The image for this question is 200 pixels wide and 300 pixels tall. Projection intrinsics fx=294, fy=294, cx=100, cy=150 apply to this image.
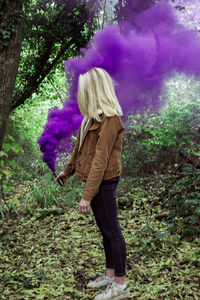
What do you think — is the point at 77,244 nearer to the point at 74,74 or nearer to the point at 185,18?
the point at 74,74

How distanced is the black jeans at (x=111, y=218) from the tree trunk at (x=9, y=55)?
128 centimetres

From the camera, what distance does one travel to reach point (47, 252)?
293 centimetres

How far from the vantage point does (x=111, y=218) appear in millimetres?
1916

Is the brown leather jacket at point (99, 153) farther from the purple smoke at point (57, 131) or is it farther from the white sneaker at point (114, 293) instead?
the white sneaker at point (114, 293)

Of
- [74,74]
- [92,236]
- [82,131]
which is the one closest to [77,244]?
[92,236]

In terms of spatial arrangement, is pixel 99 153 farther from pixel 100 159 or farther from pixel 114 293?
pixel 114 293

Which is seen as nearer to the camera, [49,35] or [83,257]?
[83,257]

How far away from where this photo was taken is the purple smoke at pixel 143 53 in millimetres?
3182

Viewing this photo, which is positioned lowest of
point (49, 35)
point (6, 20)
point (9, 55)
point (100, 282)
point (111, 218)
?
point (100, 282)

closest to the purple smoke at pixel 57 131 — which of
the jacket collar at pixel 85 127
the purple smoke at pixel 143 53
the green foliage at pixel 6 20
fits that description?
the purple smoke at pixel 143 53

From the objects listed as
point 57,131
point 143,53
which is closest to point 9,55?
point 57,131

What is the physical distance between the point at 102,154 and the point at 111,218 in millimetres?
440

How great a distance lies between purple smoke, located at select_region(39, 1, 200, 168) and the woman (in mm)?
1247

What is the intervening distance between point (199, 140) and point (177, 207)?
5.62 ft
